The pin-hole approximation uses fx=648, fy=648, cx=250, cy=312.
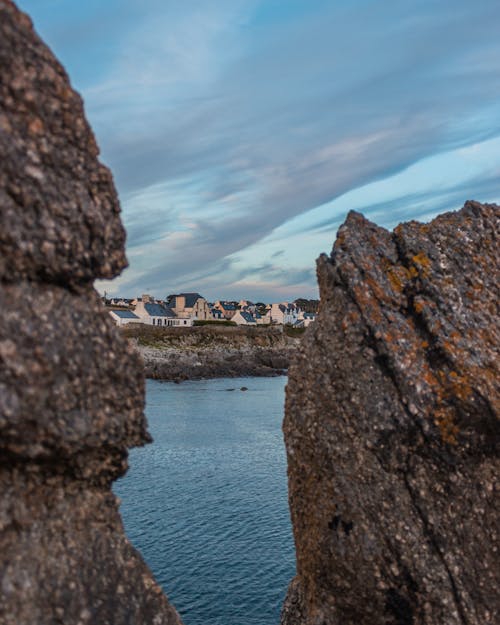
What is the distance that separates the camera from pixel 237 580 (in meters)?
26.4

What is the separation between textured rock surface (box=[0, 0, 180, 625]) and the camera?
6805mm

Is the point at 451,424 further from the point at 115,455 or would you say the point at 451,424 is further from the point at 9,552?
the point at 9,552

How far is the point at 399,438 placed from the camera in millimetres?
10508

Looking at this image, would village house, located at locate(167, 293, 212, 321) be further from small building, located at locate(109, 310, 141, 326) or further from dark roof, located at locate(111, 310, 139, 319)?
dark roof, located at locate(111, 310, 139, 319)

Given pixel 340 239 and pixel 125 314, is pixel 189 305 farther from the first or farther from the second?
pixel 340 239

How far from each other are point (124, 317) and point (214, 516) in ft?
425

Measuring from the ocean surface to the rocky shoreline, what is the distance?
49743 millimetres

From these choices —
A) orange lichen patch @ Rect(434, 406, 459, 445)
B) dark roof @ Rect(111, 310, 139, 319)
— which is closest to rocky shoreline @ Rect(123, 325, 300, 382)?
dark roof @ Rect(111, 310, 139, 319)

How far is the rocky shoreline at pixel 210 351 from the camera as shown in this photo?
115m

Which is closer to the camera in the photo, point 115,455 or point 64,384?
point 64,384

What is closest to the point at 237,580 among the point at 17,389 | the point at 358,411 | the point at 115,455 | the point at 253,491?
the point at 253,491

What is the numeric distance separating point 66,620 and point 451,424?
6.34m

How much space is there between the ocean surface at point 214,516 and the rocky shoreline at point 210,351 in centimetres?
4974

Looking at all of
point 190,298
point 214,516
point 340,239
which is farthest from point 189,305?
point 340,239
